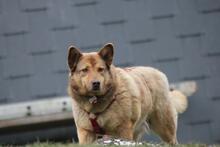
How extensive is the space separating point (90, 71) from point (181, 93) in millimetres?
2945

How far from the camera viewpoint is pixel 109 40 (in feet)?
50.5

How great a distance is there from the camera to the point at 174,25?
1553 centimetres

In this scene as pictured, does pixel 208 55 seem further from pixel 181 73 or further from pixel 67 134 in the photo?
pixel 67 134

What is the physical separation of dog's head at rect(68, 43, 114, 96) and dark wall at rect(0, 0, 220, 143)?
11.9 ft

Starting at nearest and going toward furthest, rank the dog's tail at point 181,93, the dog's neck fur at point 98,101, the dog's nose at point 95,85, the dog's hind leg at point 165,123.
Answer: the dog's nose at point 95,85 → the dog's neck fur at point 98,101 → the dog's hind leg at point 165,123 → the dog's tail at point 181,93

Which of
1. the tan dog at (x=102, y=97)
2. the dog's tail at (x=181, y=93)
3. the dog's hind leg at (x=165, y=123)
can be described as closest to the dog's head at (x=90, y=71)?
the tan dog at (x=102, y=97)

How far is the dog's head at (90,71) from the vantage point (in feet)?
37.8

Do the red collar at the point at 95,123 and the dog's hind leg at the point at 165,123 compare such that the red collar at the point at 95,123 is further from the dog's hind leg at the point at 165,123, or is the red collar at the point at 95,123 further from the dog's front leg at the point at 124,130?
the dog's hind leg at the point at 165,123

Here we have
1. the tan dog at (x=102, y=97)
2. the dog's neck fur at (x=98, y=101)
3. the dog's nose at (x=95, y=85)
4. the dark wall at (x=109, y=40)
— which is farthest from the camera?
the dark wall at (x=109, y=40)

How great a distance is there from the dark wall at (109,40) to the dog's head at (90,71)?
362 cm

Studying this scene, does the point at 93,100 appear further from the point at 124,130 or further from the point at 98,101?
the point at 124,130

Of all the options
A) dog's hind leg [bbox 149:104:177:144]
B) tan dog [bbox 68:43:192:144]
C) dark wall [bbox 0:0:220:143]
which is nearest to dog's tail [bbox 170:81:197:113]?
dark wall [bbox 0:0:220:143]

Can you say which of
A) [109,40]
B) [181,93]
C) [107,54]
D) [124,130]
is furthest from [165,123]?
[109,40]

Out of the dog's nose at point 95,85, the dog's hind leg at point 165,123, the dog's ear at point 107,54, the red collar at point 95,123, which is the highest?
the dog's ear at point 107,54
